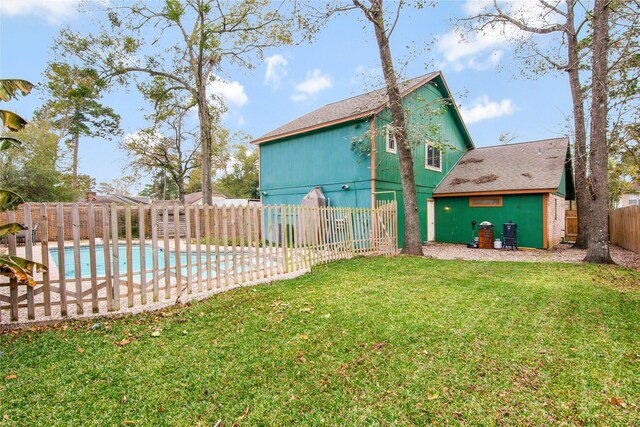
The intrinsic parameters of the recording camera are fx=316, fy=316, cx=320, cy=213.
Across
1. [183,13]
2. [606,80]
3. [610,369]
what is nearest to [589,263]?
[606,80]

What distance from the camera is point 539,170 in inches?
530

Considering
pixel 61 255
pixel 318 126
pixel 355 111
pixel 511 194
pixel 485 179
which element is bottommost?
pixel 61 255

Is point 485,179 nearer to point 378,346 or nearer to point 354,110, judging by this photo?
point 354,110

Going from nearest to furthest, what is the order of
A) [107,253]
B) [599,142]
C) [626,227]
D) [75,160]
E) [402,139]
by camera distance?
[107,253] → [599,142] → [402,139] → [626,227] → [75,160]

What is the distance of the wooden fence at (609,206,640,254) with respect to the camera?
10.5 m

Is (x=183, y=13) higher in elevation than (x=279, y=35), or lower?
higher

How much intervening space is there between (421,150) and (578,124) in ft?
18.8

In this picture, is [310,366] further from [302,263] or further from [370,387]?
[302,263]

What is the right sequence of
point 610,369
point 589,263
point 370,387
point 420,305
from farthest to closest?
point 589,263 → point 420,305 → point 610,369 → point 370,387

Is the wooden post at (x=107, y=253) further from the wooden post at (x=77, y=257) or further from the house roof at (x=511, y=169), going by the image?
the house roof at (x=511, y=169)

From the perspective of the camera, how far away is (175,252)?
4914 millimetres

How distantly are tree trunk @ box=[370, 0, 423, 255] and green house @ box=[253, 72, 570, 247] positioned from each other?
30.9 inches

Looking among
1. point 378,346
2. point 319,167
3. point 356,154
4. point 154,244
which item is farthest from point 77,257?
point 319,167

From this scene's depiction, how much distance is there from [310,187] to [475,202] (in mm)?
7358
